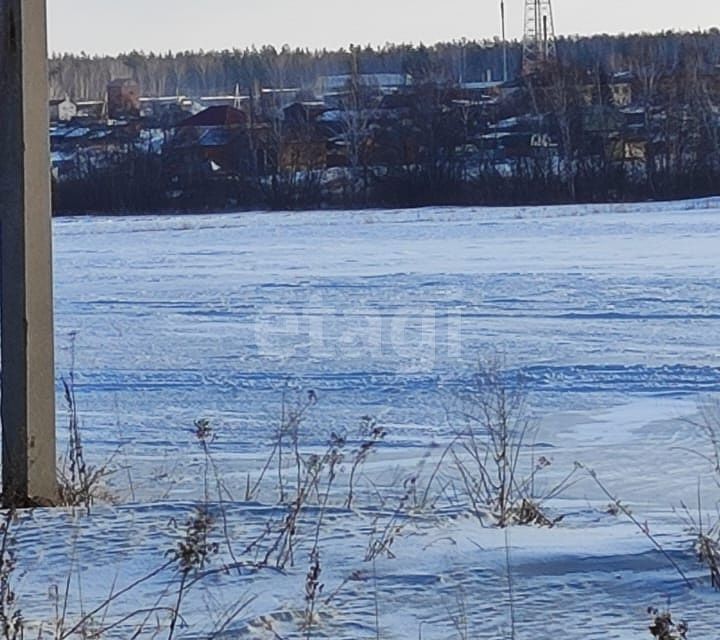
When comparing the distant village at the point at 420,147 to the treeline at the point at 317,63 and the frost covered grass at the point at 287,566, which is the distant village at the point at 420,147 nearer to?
the treeline at the point at 317,63

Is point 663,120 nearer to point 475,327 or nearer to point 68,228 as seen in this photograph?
point 68,228

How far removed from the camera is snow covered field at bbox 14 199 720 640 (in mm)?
3129

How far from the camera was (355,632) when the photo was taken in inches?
113

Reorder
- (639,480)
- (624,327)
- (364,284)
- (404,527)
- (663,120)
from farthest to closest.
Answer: (663,120), (364,284), (624,327), (639,480), (404,527)

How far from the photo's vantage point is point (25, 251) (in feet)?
13.1

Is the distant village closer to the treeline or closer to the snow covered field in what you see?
the treeline

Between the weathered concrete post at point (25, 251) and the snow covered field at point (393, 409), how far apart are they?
28 centimetres

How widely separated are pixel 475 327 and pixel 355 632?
402 inches

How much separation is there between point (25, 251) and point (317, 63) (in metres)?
101

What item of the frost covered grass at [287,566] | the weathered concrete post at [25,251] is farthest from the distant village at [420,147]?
the weathered concrete post at [25,251]

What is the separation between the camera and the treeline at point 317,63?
256 ft

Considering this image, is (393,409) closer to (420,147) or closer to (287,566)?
(287,566)

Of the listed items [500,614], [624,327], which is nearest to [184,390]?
[624,327]

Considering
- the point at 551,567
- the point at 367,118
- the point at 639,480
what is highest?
the point at 367,118
